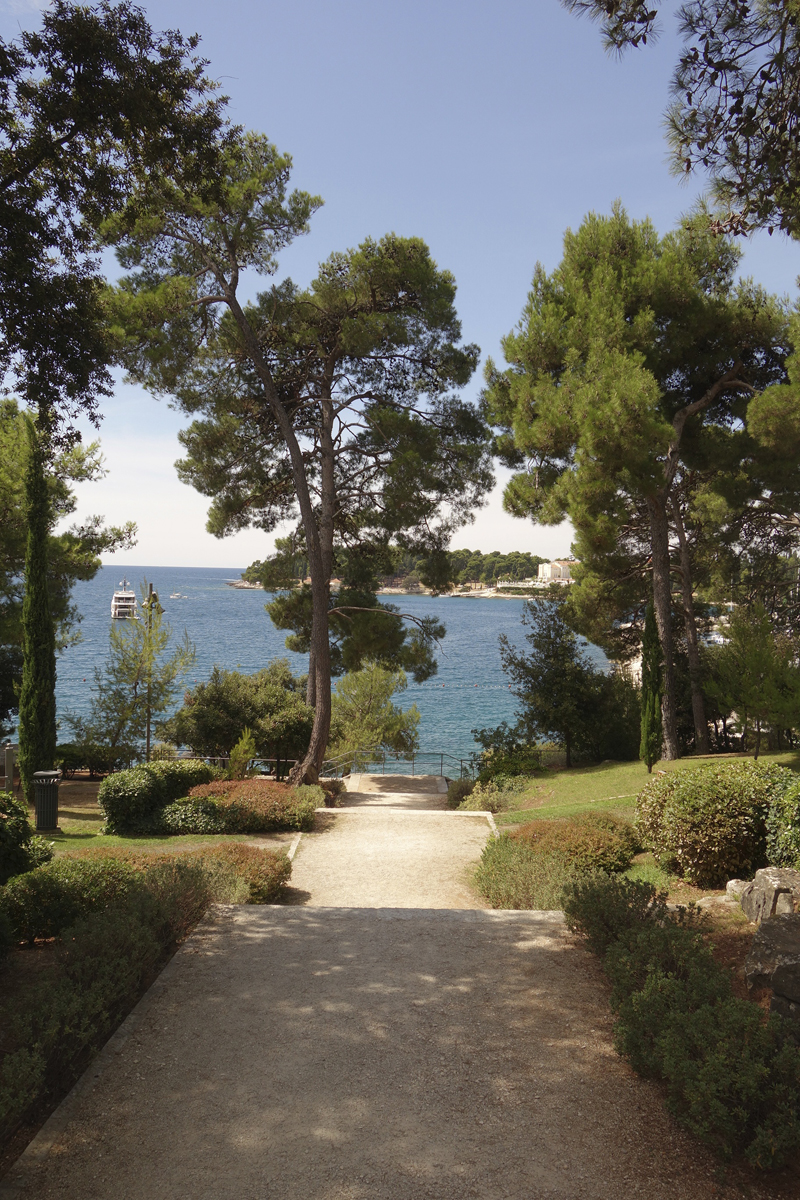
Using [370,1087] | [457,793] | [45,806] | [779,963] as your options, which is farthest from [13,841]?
[457,793]

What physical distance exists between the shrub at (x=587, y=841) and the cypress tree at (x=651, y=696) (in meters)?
9.01

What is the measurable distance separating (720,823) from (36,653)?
43.6 ft

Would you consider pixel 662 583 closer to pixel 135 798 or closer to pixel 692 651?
pixel 692 651

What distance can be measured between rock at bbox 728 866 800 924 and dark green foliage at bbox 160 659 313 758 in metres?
14.1

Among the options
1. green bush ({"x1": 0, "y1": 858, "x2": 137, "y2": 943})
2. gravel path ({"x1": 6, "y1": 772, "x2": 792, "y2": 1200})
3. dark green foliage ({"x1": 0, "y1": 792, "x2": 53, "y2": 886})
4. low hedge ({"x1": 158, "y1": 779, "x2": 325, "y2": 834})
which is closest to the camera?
gravel path ({"x1": 6, "y1": 772, "x2": 792, "y2": 1200})

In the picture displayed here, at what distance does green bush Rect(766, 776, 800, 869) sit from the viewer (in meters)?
6.82

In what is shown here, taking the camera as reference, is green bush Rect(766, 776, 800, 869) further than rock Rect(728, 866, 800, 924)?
Yes

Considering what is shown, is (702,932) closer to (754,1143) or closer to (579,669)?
(754,1143)

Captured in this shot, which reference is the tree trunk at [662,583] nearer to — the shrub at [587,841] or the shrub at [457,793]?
the shrub at [457,793]

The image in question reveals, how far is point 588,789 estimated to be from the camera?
1692 cm

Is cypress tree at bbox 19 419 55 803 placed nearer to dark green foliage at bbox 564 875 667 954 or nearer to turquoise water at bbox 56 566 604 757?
turquoise water at bbox 56 566 604 757

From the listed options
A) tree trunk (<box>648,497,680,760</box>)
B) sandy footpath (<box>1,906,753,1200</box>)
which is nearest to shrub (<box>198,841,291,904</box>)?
sandy footpath (<box>1,906,753,1200</box>)

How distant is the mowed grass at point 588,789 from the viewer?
42.4 ft

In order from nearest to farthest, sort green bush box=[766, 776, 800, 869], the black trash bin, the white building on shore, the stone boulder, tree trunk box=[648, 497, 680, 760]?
1. the stone boulder
2. green bush box=[766, 776, 800, 869]
3. the black trash bin
4. tree trunk box=[648, 497, 680, 760]
5. the white building on shore
